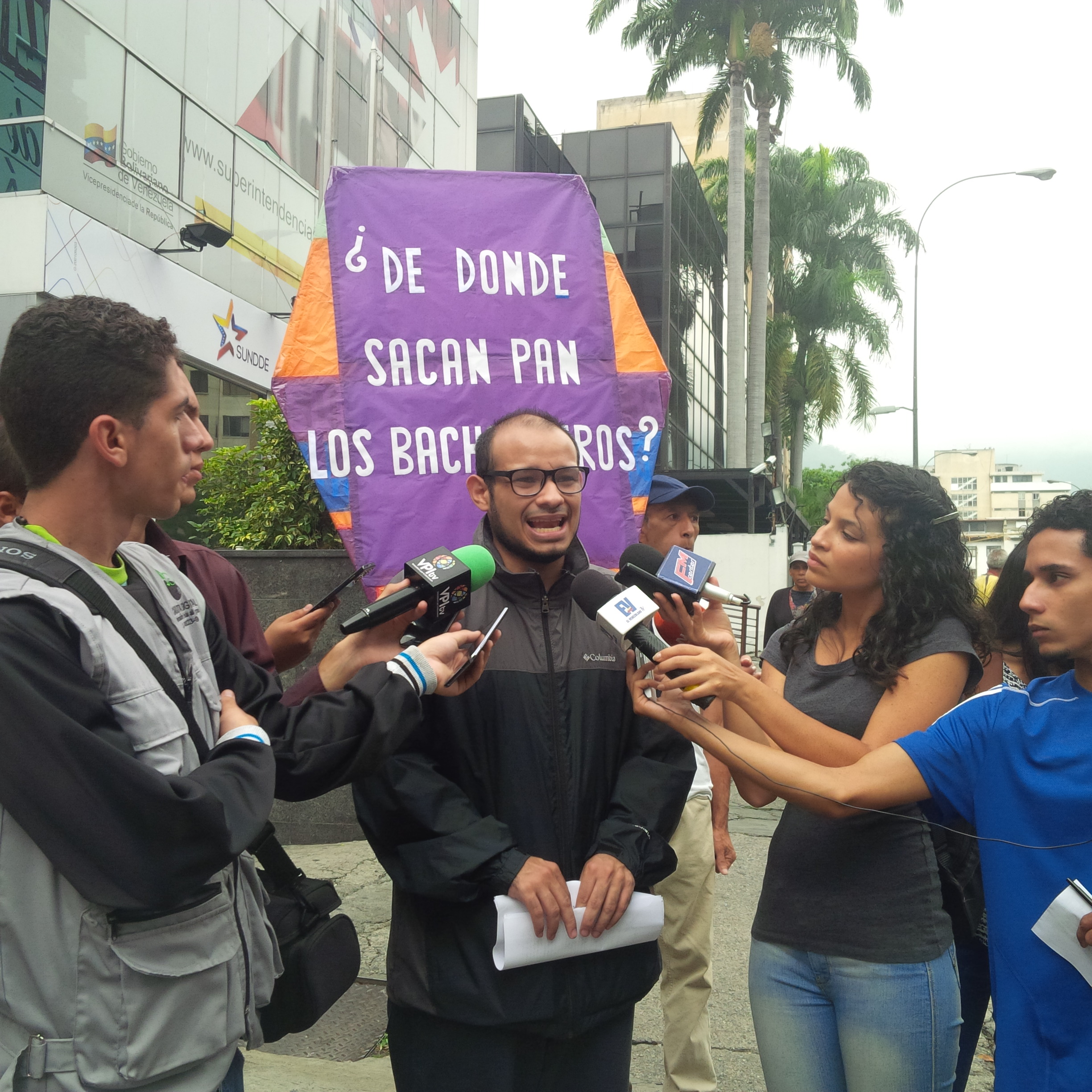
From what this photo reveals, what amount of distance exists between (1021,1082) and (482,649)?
1.32 meters

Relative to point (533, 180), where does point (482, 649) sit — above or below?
below

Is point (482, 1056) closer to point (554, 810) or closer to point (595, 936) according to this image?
point (595, 936)

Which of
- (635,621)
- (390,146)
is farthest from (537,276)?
(390,146)

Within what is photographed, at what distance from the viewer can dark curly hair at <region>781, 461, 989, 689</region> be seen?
8.06ft

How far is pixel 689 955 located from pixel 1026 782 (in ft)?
6.57

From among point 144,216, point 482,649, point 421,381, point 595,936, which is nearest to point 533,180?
point 421,381

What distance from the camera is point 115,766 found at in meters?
1.45

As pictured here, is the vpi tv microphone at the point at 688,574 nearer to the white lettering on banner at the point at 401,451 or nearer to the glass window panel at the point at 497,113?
the white lettering on banner at the point at 401,451

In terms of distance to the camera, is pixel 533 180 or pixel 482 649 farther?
pixel 533 180

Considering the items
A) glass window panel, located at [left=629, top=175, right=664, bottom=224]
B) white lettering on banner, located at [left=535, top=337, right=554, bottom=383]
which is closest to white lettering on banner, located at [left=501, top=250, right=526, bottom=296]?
white lettering on banner, located at [left=535, top=337, right=554, bottom=383]

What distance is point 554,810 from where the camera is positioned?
2.29m

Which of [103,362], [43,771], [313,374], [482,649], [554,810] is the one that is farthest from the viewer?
[313,374]

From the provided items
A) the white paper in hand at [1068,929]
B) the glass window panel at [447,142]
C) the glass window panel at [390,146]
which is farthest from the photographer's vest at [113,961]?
the glass window panel at [447,142]

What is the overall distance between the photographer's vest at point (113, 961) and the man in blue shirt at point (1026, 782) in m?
1.00
